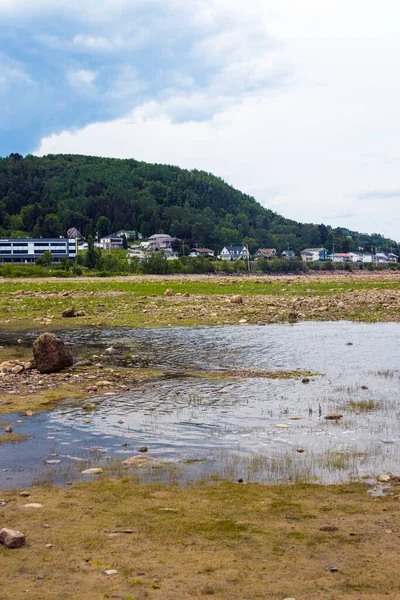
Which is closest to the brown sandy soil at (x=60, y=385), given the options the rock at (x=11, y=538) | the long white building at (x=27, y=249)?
the rock at (x=11, y=538)

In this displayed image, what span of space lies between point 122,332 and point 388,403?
62.5 ft

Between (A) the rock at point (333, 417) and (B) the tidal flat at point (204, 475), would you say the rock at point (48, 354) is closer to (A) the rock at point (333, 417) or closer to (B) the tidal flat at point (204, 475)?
(B) the tidal flat at point (204, 475)

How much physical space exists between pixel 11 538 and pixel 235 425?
708 cm

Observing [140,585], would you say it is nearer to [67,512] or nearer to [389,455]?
[67,512]

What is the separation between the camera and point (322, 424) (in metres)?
13.4

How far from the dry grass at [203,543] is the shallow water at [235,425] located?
3.57ft

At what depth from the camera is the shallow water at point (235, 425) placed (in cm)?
1062

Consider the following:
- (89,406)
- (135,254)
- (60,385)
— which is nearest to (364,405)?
(89,406)

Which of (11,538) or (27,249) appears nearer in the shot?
(11,538)

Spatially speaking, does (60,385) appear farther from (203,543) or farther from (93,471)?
(203,543)

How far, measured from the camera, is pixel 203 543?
24.3ft

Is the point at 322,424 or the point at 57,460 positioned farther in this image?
the point at 322,424

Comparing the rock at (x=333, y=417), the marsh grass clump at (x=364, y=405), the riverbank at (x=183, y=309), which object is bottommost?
the marsh grass clump at (x=364, y=405)

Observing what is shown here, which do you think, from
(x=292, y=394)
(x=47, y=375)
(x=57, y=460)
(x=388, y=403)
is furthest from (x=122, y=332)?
(x=57, y=460)
